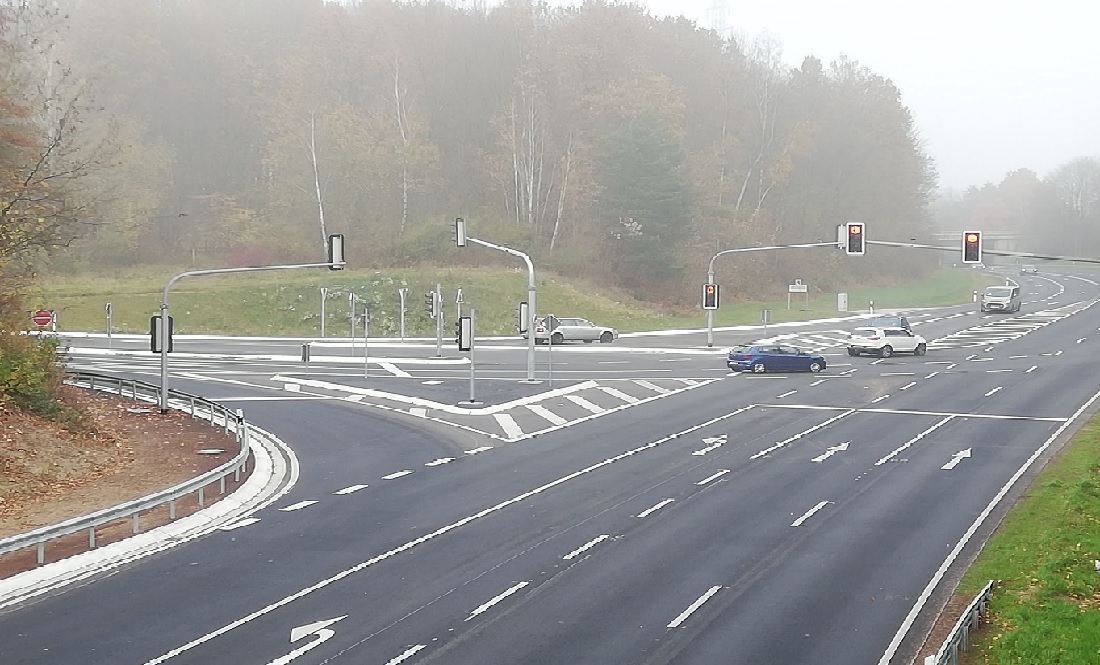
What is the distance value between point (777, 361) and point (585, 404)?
43.3ft

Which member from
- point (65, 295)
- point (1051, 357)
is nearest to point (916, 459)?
point (1051, 357)

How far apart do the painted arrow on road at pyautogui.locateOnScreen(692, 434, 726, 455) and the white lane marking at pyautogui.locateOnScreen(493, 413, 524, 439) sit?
5.48 meters

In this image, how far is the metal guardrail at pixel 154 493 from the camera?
17.2 metres

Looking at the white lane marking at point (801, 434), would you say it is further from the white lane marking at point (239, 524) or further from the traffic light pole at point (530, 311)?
the white lane marking at point (239, 524)

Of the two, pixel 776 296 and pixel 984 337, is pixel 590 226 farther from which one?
pixel 984 337

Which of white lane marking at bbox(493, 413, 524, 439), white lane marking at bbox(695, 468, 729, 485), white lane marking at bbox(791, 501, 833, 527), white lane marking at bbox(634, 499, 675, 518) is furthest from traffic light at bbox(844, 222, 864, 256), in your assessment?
white lane marking at bbox(634, 499, 675, 518)

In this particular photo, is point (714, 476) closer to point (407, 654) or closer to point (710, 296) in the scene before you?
point (407, 654)

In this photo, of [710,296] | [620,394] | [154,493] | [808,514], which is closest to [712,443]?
[808,514]

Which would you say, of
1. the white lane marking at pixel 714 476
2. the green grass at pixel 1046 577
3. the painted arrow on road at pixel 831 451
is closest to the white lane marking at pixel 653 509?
the white lane marking at pixel 714 476

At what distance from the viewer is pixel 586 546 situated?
18422 mm

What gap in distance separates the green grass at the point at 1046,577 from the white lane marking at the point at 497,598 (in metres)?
6.18

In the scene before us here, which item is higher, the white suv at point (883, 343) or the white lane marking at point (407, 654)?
the white suv at point (883, 343)

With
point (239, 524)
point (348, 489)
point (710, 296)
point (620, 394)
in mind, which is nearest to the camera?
point (239, 524)

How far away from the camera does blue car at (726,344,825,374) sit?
47.5 metres
